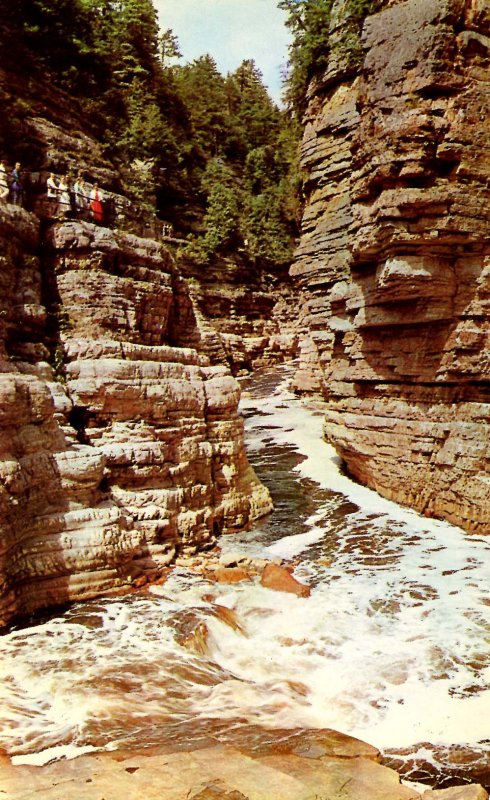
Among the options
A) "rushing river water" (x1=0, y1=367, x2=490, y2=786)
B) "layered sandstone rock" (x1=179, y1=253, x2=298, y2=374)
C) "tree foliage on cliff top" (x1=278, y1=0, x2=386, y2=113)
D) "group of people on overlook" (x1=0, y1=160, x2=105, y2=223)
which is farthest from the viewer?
"layered sandstone rock" (x1=179, y1=253, x2=298, y2=374)

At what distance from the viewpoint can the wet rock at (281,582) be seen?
8633mm

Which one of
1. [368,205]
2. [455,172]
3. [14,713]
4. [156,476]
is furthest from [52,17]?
[14,713]

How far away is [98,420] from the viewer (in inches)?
372

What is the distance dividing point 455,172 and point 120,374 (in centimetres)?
843

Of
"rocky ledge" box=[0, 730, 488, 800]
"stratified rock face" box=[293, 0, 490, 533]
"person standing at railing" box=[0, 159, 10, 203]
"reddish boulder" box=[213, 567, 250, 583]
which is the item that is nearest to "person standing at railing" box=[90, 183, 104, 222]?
"person standing at railing" box=[0, 159, 10, 203]

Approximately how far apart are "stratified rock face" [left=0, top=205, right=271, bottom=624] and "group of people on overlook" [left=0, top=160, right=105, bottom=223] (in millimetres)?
407

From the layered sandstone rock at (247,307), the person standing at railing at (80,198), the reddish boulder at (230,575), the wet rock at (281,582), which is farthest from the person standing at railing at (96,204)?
the layered sandstone rock at (247,307)

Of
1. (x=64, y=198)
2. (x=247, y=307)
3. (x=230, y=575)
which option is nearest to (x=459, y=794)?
(x=230, y=575)

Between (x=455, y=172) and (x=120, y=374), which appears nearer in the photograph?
(x=120, y=374)

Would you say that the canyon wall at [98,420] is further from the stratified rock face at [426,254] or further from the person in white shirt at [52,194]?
the stratified rock face at [426,254]

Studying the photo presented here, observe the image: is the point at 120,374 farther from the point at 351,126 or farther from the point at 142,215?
the point at 351,126

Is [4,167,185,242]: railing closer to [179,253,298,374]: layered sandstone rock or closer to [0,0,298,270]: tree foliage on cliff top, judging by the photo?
[0,0,298,270]: tree foliage on cliff top

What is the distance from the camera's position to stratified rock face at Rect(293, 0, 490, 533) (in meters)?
11.8

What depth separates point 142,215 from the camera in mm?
13258
